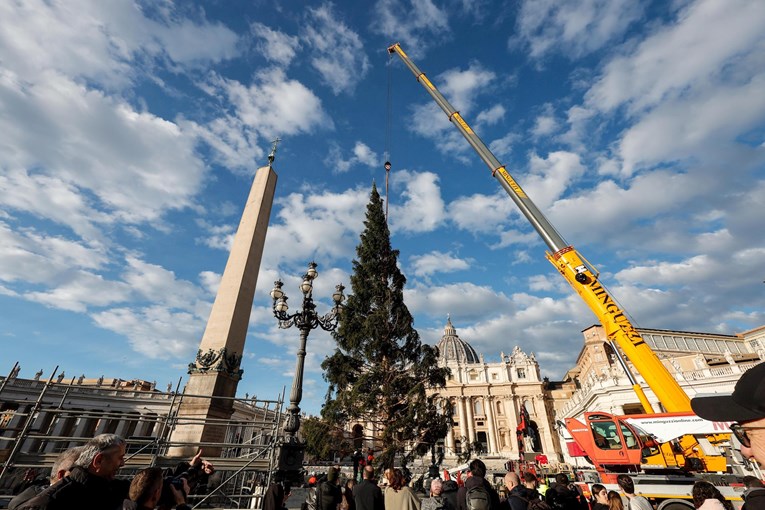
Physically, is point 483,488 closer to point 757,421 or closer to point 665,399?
point 757,421

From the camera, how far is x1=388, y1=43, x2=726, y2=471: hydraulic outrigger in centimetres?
1014

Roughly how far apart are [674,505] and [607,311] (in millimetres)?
5371

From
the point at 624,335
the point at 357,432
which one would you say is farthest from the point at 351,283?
the point at 624,335

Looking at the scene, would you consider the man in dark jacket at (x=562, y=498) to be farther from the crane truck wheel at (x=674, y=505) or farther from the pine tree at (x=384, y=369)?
the pine tree at (x=384, y=369)

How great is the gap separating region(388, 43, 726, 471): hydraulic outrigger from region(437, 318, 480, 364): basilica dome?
77.4 m

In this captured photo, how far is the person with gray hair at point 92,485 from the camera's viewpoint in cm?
229

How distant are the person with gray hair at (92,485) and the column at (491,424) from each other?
74441 mm

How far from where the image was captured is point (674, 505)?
26.4 feet

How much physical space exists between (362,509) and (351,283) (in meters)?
14.1

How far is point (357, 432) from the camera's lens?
1448 centimetres

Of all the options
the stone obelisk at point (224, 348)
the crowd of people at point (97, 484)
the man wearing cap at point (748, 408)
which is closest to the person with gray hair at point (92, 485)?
the crowd of people at point (97, 484)

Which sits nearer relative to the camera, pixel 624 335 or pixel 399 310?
pixel 624 335

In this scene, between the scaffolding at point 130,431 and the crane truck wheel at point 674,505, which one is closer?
the scaffolding at point 130,431

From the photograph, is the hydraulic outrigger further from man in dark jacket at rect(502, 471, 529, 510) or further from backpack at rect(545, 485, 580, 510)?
man in dark jacket at rect(502, 471, 529, 510)
